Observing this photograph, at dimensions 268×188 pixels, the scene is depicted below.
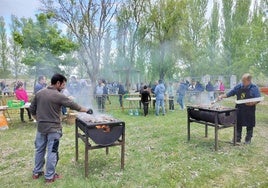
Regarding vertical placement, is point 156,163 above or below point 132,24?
below

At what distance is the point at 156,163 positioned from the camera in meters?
4.32

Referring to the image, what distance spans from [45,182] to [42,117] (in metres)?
1.01

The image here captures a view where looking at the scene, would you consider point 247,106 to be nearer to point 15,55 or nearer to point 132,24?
point 132,24

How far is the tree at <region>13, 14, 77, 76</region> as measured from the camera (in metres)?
18.0

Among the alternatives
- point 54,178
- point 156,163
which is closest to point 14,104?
point 54,178

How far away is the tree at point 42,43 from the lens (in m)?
18.0

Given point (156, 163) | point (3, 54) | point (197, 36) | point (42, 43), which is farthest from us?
point (3, 54)

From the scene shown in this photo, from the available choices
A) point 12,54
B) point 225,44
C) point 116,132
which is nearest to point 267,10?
point 116,132

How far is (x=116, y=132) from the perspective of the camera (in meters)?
3.77

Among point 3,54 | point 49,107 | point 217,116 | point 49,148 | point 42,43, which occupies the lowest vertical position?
point 49,148

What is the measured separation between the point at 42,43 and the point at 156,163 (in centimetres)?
1676

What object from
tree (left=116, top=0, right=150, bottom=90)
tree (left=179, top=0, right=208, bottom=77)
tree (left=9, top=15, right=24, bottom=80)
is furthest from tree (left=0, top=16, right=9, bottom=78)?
tree (left=179, top=0, right=208, bottom=77)

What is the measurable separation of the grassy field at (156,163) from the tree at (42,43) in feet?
43.3

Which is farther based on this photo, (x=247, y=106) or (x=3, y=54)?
(x=3, y=54)
